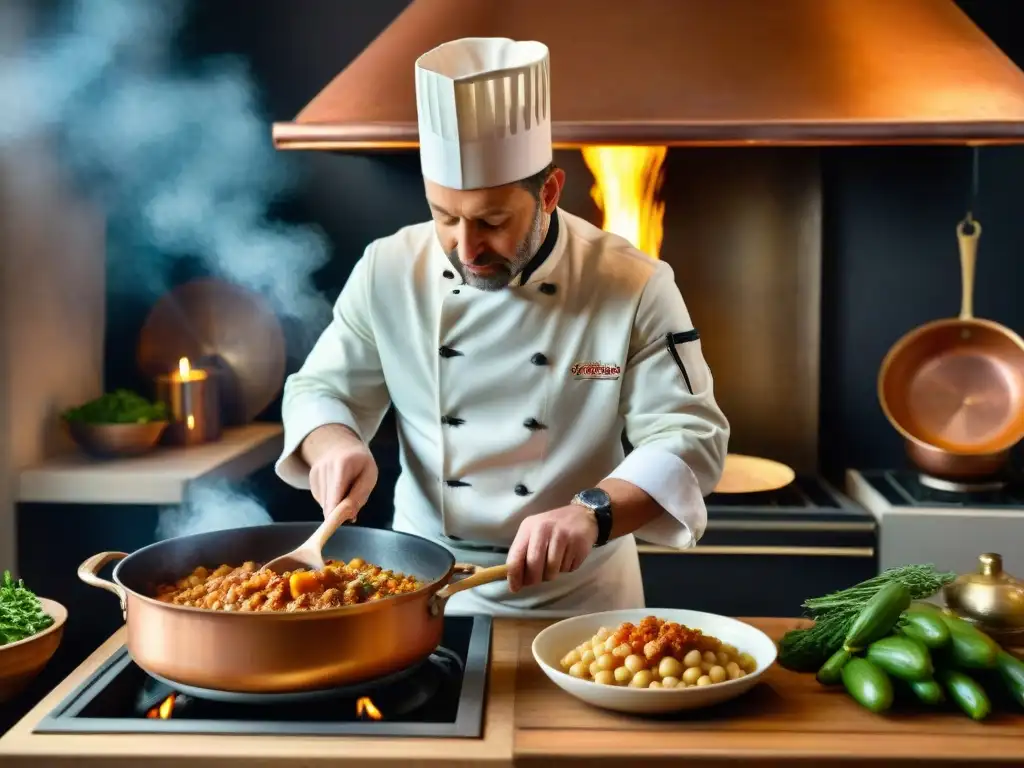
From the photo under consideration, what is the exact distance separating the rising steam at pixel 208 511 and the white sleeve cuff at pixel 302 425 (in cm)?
76

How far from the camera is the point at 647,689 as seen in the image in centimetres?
136

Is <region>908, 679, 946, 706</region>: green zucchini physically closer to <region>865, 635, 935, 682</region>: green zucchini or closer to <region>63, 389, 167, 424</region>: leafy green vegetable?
<region>865, 635, 935, 682</region>: green zucchini

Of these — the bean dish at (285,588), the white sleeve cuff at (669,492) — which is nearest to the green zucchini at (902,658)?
the white sleeve cuff at (669,492)

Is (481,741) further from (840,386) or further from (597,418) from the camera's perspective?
(840,386)

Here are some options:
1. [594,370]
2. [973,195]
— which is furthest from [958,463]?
[594,370]

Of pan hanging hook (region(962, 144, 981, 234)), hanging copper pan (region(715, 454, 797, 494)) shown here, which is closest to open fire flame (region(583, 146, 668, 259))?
hanging copper pan (region(715, 454, 797, 494))

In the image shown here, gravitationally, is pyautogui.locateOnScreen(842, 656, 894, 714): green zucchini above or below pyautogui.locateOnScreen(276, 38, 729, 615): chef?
below

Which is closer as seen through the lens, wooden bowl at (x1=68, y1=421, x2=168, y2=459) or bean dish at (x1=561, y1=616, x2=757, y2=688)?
bean dish at (x1=561, y1=616, x2=757, y2=688)

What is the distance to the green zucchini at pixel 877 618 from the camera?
4.83ft

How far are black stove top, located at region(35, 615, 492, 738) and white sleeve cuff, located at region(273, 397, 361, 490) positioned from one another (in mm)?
454

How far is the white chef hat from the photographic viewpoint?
175cm

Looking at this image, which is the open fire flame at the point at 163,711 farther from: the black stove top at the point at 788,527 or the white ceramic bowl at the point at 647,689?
the black stove top at the point at 788,527

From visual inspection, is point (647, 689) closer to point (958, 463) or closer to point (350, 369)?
point (350, 369)

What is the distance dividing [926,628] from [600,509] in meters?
0.46
